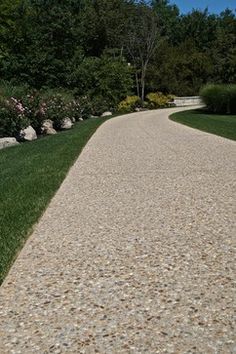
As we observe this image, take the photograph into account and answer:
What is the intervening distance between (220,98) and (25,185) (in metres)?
24.8

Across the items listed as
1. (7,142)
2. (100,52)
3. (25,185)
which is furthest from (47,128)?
(100,52)

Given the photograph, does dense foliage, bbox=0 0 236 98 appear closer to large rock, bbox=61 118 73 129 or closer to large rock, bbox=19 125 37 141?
large rock, bbox=61 118 73 129

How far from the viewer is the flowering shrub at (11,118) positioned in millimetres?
16047

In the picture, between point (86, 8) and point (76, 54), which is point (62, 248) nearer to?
point (76, 54)

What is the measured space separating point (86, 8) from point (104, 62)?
16.5 meters

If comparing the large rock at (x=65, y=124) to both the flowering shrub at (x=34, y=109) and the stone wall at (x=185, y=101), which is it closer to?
the flowering shrub at (x=34, y=109)

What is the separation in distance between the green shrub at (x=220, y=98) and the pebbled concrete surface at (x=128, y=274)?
2386 cm

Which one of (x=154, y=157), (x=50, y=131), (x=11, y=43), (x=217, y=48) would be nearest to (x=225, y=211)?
(x=154, y=157)

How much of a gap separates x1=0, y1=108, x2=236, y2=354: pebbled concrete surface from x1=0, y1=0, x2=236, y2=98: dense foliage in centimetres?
2948

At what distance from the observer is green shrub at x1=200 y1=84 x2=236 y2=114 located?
3041 cm

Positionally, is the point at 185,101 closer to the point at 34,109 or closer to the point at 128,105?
the point at 128,105

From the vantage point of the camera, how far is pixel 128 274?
3.86 meters

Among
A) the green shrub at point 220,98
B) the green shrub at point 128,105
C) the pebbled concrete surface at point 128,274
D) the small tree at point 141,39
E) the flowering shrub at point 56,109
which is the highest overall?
the small tree at point 141,39

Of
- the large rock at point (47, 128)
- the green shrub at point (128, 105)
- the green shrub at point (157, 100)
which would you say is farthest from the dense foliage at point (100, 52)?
the large rock at point (47, 128)
